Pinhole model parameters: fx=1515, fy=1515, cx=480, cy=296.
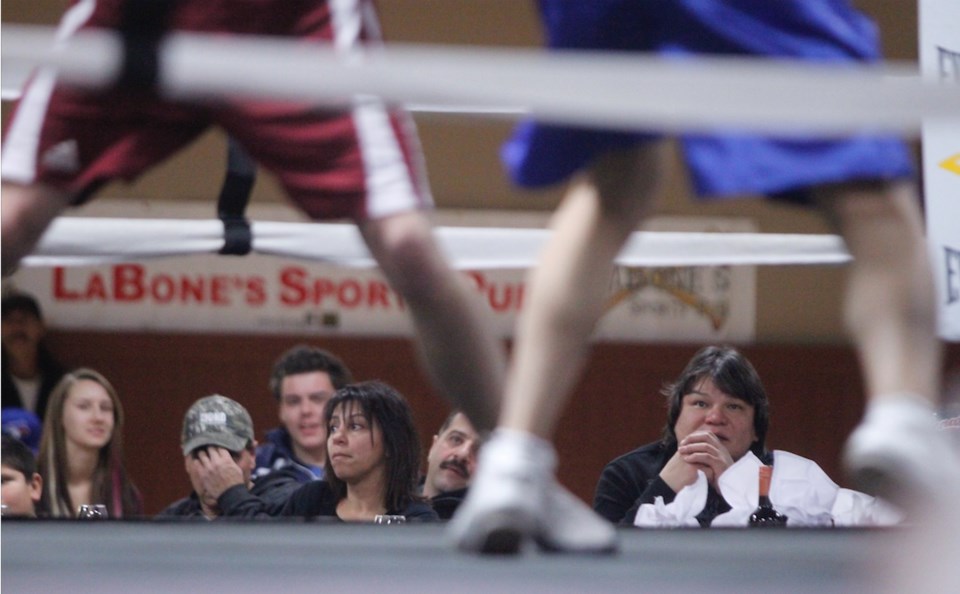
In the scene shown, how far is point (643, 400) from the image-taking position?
6.61 m

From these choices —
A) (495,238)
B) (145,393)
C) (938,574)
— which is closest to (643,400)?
(145,393)

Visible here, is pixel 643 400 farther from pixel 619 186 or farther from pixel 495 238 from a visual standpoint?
pixel 619 186

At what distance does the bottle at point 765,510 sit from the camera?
9.75ft

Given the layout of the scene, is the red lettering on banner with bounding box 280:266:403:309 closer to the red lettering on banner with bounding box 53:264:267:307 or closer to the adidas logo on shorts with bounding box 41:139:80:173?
the red lettering on banner with bounding box 53:264:267:307

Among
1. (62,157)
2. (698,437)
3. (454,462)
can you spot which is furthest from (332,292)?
(62,157)

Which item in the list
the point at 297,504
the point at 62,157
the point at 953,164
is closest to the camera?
the point at 62,157

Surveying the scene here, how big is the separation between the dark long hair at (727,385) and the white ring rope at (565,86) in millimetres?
1713

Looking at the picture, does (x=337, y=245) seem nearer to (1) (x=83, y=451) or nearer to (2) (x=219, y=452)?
(2) (x=219, y=452)

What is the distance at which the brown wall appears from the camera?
21.4ft

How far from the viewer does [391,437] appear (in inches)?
123

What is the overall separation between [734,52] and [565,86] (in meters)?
0.38

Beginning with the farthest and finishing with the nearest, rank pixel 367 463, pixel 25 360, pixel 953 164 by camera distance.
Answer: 1. pixel 25 360
2. pixel 367 463
3. pixel 953 164

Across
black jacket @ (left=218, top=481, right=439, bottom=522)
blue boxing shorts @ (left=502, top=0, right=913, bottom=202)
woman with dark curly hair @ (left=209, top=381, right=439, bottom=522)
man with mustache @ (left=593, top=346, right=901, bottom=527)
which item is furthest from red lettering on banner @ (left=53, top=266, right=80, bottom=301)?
blue boxing shorts @ (left=502, top=0, right=913, bottom=202)

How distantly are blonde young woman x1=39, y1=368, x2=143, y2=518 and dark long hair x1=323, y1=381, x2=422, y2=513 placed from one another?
0.71 m
